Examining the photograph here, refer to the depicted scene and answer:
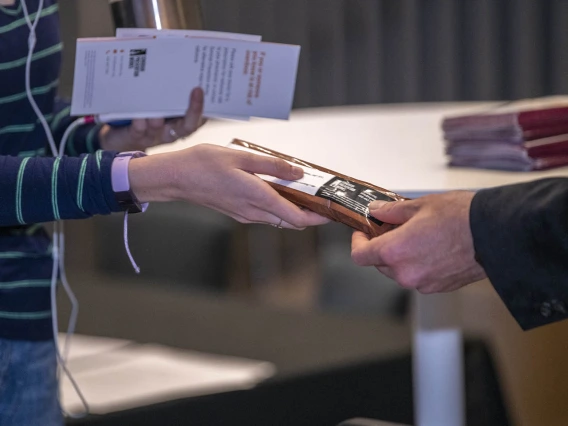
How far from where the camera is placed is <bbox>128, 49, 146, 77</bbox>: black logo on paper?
38.4 inches

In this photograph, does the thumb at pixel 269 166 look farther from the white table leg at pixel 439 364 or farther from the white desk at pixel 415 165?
the white table leg at pixel 439 364

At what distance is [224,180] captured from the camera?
Result: 2.72 ft

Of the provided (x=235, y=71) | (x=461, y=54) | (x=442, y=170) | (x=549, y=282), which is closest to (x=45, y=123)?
(x=235, y=71)

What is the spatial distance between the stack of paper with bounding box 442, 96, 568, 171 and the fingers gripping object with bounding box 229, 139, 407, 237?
0.29 m

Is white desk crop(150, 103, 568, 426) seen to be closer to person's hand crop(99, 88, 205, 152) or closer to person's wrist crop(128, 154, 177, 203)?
person's hand crop(99, 88, 205, 152)

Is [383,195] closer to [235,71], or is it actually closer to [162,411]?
[235,71]

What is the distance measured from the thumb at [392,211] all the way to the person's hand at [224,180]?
0.06 m

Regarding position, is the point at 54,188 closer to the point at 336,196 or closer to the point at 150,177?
the point at 150,177

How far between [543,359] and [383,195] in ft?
3.23

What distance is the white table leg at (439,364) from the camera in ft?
4.13

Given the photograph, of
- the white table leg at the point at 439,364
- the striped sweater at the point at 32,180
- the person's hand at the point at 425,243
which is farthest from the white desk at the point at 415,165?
the striped sweater at the point at 32,180

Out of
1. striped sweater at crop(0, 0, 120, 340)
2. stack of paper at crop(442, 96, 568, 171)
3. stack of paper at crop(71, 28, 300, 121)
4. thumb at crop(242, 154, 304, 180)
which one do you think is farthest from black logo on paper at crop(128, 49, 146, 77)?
stack of paper at crop(442, 96, 568, 171)

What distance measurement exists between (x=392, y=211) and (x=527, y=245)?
144 mm

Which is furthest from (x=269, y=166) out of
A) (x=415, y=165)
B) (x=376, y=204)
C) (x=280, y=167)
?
(x=415, y=165)
